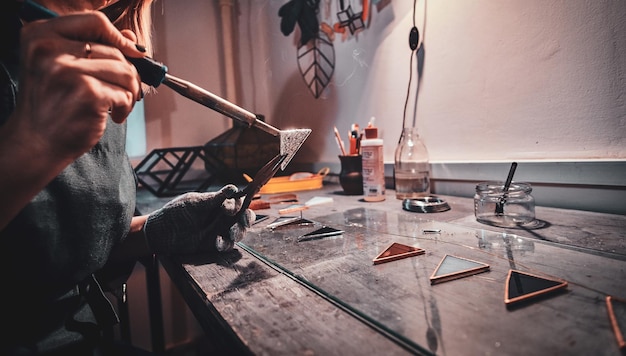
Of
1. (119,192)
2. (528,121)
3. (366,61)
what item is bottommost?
(119,192)

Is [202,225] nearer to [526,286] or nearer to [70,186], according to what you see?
[70,186]

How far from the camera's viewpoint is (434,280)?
0.53 meters

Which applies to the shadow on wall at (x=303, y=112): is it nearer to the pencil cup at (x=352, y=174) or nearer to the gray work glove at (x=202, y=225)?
the pencil cup at (x=352, y=174)

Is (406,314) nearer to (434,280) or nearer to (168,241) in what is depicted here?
(434,280)

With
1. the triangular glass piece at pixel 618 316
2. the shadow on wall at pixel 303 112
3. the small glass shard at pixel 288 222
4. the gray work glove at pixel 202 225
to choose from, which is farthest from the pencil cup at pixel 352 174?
the triangular glass piece at pixel 618 316

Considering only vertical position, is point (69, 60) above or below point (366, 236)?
above

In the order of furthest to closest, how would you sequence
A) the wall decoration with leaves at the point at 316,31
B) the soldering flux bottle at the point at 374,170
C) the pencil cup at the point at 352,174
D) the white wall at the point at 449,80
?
the wall decoration with leaves at the point at 316,31 < the pencil cup at the point at 352,174 < the soldering flux bottle at the point at 374,170 < the white wall at the point at 449,80

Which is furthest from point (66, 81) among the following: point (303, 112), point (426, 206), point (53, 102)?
point (303, 112)

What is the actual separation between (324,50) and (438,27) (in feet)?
2.71

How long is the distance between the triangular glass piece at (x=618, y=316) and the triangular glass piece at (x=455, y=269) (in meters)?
0.16

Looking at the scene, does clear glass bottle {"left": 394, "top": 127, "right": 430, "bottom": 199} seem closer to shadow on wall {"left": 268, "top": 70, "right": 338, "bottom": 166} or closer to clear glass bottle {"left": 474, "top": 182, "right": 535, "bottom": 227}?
clear glass bottle {"left": 474, "top": 182, "right": 535, "bottom": 227}

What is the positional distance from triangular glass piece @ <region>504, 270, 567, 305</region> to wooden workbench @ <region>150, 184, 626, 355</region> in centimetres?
1

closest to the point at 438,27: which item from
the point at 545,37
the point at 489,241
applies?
the point at 545,37

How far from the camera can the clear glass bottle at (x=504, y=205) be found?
0.87 meters
